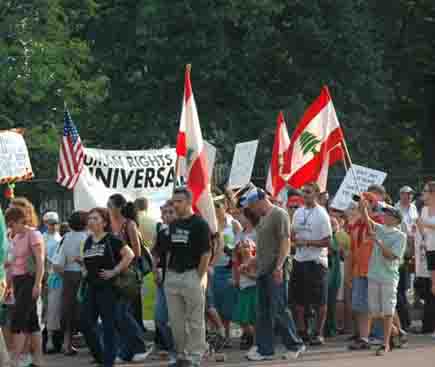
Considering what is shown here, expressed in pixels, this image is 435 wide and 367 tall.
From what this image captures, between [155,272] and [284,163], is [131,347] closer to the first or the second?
[155,272]

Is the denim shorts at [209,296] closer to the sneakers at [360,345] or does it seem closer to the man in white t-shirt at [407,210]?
the sneakers at [360,345]

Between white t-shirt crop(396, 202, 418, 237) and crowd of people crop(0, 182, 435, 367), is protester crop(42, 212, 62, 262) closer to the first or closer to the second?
crowd of people crop(0, 182, 435, 367)

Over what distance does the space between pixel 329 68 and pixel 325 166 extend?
1968 cm

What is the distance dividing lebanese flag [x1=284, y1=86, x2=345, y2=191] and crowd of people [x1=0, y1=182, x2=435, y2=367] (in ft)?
1.24

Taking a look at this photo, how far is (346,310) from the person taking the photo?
1575 cm

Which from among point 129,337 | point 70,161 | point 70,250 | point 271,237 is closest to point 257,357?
point 271,237

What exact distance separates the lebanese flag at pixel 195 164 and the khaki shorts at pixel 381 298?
186 cm

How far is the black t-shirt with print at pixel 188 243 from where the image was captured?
1222 centimetres

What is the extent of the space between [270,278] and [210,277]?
4.65 ft

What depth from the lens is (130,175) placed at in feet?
55.9

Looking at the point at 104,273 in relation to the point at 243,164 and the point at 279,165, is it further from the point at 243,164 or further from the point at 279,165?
the point at 243,164

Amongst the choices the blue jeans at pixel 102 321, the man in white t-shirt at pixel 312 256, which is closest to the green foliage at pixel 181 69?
the man in white t-shirt at pixel 312 256

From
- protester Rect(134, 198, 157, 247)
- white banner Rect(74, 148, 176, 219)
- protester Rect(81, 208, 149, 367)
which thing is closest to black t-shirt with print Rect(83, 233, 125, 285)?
protester Rect(81, 208, 149, 367)

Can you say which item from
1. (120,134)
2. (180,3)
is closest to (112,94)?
(120,134)
